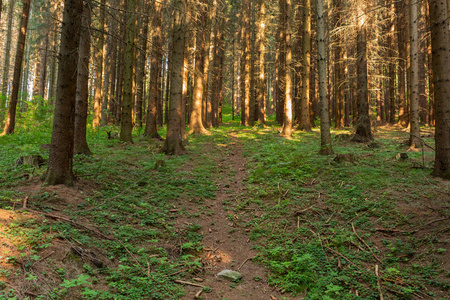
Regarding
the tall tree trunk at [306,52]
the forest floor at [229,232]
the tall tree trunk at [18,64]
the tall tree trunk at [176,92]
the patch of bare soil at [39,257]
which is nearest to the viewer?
the patch of bare soil at [39,257]

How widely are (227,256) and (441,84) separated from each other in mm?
6343

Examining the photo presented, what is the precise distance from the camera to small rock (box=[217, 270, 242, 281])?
Answer: 14.0 feet

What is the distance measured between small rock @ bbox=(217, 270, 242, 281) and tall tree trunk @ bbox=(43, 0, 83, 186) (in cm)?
396

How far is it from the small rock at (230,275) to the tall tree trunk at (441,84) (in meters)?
5.47

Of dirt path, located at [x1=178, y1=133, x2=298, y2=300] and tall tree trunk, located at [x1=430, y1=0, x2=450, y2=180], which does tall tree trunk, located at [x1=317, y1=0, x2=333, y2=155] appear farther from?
dirt path, located at [x1=178, y1=133, x2=298, y2=300]

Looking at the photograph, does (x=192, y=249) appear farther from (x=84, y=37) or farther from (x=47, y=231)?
(x=84, y=37)

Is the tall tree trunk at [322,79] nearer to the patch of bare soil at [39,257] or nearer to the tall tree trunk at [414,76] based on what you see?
the tall tree trunk at [414,76]

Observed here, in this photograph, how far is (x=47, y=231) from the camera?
160 inches

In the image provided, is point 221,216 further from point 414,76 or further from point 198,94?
point 198,94

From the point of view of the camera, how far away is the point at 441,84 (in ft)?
21.3

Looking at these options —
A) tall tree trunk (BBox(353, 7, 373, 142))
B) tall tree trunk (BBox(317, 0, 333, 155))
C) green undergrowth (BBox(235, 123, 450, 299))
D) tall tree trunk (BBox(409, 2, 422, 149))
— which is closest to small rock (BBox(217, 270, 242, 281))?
green undergrowth (BBox(235, 123, 450, 299))

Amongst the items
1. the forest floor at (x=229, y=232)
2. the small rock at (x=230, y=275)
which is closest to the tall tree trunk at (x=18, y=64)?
the forest floor at (x=229, y=232)

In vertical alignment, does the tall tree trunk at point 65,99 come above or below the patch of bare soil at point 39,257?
above

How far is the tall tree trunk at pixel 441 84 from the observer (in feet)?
21.0
